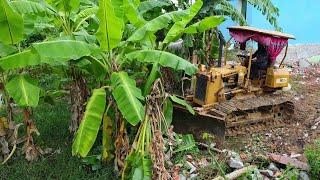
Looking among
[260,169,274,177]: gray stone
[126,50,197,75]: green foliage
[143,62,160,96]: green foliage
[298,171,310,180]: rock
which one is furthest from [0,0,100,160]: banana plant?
[298,171,310,180]: rock

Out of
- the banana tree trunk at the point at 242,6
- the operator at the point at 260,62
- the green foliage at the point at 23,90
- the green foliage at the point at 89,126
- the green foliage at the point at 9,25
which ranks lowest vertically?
the green foliage at the point at 89,126

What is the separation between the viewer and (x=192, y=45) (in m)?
8.26

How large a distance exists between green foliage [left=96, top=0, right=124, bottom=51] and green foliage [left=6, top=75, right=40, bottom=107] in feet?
3.07

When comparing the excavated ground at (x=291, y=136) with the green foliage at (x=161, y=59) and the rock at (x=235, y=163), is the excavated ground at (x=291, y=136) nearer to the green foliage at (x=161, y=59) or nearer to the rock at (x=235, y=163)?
the rock at (x=235, y=163)

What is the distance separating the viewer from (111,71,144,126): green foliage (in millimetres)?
4793

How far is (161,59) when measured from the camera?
536 cm

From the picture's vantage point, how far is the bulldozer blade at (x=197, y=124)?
6555mm

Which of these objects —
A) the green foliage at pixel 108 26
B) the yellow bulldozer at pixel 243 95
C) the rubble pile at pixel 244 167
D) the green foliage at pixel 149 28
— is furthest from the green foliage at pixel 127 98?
the yellow bulldozer at pixel 243 95

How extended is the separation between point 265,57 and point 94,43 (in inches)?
119

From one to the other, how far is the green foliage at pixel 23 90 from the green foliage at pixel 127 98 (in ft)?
2.91

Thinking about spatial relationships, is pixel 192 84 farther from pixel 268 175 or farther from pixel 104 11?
pixel 104 11

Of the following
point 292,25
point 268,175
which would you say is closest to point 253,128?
point 268,175

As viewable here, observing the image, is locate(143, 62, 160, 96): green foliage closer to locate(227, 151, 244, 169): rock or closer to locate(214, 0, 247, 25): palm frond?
locate(227, 151, 244, 169): rock

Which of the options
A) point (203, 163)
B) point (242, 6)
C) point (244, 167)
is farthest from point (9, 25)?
point (242, 6)
